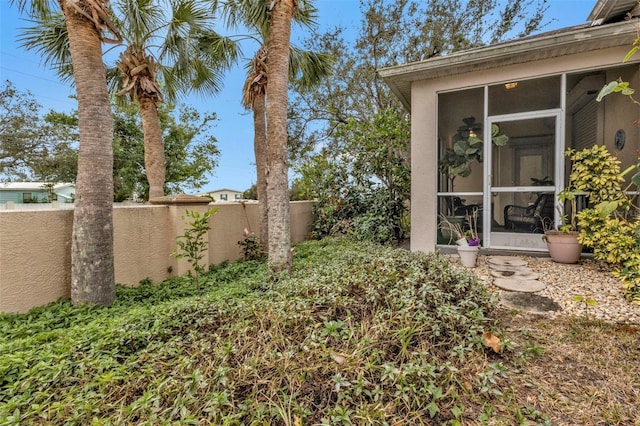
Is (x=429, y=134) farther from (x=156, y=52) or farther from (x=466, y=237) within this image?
(x=156, y=52)

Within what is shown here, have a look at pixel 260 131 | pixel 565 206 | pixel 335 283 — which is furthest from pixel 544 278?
pixel 260 131

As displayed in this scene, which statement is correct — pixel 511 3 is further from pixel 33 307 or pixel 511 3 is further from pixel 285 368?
pixel 33 307

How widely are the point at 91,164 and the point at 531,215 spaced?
276 inches

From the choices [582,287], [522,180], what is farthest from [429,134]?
[582,287]

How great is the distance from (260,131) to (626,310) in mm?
6401

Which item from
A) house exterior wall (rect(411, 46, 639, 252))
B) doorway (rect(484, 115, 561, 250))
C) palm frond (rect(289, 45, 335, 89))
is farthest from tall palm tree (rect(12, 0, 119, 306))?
doorway (rect(484, 115, 561, 250))

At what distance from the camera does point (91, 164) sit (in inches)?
143

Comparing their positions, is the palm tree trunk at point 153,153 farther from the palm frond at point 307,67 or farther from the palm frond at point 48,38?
the palm frond at point 307,67

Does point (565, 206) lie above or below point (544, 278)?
above

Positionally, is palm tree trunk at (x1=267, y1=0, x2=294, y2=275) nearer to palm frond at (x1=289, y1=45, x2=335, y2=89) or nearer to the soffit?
palm frond at (x1=289, y1=45, x2=335, y2=89)

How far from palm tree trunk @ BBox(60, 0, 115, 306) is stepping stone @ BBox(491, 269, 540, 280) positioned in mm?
5326

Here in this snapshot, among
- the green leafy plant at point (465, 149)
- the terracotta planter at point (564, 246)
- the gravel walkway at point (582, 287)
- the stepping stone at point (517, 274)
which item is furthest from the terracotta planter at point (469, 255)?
the green leafy plant at point (465, 149)

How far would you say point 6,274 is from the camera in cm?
309

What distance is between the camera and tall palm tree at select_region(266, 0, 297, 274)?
4.35m
